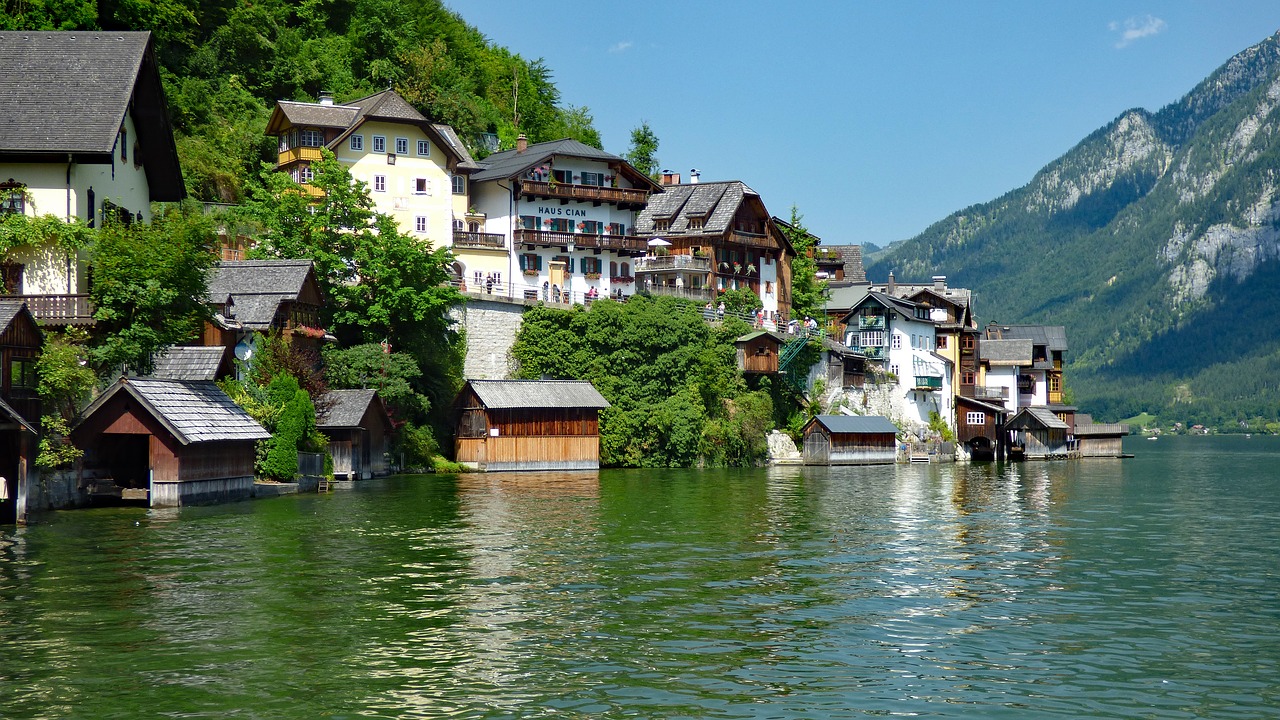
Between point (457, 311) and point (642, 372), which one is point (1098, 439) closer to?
point (642, 372)

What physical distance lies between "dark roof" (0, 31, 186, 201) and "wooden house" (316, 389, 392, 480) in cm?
1662

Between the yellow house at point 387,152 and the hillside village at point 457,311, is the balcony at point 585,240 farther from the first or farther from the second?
the yellow house at point 387,152

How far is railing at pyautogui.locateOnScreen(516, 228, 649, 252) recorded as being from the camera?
276ft

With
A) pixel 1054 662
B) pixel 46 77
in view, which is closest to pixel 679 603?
pixel 1054 662

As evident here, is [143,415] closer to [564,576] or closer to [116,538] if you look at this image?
[116,538]

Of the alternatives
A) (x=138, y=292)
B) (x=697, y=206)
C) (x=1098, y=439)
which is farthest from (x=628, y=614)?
(x=1098, y=439)

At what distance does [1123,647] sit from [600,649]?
30.9 feet

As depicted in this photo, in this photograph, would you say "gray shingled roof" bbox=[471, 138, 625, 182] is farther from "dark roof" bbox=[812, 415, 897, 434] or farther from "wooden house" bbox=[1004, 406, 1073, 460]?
"wooden house" bbox=[1004, 406, 1073, 460]

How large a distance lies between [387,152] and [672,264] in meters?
23.9

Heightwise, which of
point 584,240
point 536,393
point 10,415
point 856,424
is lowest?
point 856,424

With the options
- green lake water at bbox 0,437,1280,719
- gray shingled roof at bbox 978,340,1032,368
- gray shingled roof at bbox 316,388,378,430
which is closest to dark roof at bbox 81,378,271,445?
green lake water at bbox 0,437,1280,719

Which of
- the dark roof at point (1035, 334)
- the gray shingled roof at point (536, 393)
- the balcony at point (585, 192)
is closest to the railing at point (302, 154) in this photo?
the balcony at point (585, 192)

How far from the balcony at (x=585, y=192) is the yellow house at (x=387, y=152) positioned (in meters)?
4.84

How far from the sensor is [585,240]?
86.8 m
